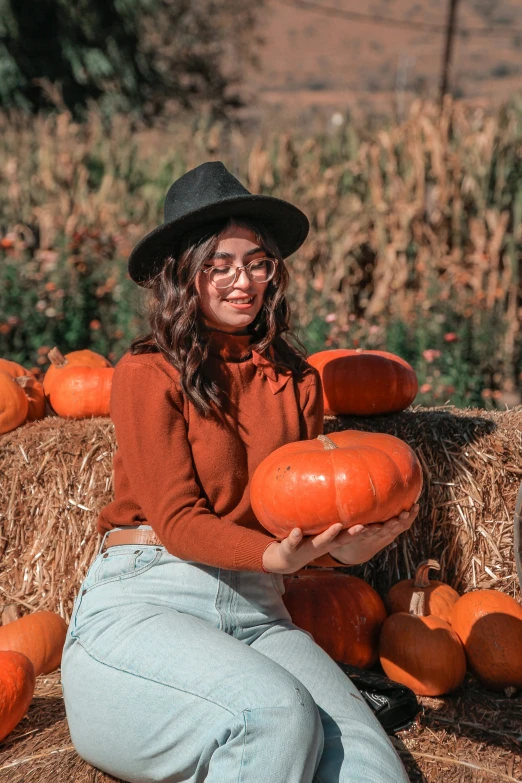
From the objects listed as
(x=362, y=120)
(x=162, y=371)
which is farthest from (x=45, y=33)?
(x=162, y=371)

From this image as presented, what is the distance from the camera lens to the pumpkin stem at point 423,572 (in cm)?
Result: 336

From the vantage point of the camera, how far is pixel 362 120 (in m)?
9.84

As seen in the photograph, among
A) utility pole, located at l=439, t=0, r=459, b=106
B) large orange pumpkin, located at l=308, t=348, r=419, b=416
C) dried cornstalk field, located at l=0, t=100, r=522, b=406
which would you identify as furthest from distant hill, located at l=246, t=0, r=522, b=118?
large orange pumpkin, located at l=308, t=348, r=419, b=416

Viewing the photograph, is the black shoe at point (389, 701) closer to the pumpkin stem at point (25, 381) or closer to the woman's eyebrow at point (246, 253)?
the woman's eyebrow at point (246, 253)

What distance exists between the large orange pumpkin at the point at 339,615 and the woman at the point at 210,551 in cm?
64

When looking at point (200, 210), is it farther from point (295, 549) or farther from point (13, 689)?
point (13, 689)

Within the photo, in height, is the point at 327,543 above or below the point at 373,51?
below

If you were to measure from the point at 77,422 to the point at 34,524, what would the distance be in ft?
1.54

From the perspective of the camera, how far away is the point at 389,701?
276 cm

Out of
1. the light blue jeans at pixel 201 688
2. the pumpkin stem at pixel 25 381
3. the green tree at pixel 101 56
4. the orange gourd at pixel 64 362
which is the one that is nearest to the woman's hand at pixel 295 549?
the light blue jeans at pixel 201 688

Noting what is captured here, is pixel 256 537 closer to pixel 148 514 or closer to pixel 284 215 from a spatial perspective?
pixel 148 514

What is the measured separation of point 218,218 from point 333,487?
0.95 m

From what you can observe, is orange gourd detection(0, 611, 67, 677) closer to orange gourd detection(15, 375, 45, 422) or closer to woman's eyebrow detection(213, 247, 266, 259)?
orange gourd detection(15, 375, 45, 422)

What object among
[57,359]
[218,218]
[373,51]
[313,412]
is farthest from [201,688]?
[373,51]
